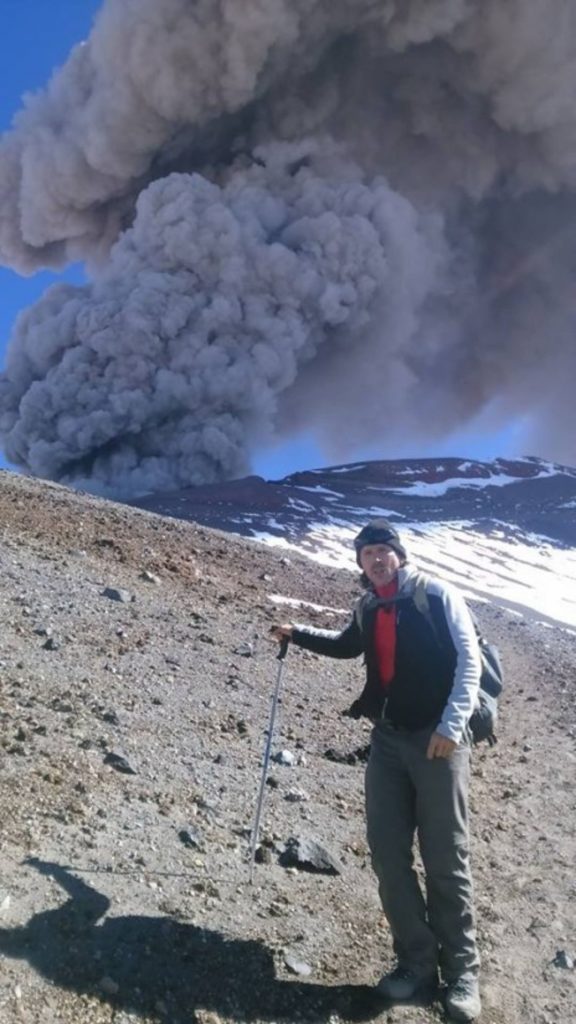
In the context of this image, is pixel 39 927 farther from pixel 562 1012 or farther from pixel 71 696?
pixel 71 696

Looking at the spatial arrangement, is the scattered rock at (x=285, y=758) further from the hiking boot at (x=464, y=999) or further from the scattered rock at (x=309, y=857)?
the hiking boot at (x=464, y=999)

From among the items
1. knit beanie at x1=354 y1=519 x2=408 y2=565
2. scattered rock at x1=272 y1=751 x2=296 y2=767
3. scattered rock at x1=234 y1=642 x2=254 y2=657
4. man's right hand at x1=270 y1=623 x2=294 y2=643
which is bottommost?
scattered rock at x1=272 y1=751 x2=296 y2=767

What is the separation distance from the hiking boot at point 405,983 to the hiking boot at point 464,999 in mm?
78

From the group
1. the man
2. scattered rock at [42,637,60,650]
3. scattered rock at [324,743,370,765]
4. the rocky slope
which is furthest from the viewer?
scattered rock at [42,637,60,650]

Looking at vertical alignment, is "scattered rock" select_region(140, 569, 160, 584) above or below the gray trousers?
above

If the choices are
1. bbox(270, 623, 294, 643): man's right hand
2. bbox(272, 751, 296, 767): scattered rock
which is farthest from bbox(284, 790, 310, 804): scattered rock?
bbox(270, 623, 294, 643): man's right hand

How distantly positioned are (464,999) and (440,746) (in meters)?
0.83

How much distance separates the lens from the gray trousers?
3.20 m

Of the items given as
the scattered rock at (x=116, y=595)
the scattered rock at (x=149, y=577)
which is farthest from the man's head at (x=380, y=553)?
the scattered rock at (x=149, y=577)

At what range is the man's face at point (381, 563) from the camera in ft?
11.1

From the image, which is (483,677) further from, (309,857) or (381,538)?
(309,857)

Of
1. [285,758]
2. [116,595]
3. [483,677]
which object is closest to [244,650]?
[116,595]

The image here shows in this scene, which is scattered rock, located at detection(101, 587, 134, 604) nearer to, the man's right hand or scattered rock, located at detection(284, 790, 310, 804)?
scattered rock, located at detection(284, 790, 310, 804)

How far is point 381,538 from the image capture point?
11.1 feet
